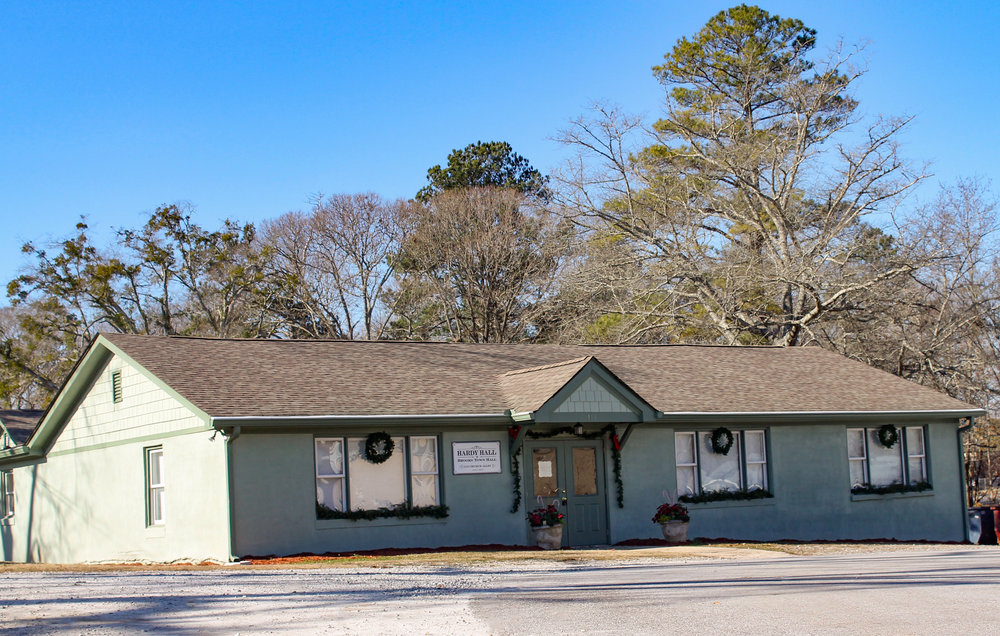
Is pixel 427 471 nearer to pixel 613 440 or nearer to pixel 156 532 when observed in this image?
pixel 613 440

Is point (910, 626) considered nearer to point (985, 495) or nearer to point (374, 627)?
point (374, 627)

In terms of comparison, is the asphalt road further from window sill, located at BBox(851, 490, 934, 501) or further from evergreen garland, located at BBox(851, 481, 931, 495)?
evergreen garland, located at BBox(851, 481, 931, 495)

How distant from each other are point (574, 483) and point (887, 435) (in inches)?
290

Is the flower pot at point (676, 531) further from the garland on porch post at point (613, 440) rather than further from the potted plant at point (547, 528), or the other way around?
the potted plant at point (547, 528)

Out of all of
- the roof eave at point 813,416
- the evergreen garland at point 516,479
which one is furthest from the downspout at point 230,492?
the roof eave at point 813,416

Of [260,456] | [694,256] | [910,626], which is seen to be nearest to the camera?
[910,626]

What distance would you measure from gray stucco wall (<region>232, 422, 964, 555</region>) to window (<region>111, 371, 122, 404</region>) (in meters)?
4.87

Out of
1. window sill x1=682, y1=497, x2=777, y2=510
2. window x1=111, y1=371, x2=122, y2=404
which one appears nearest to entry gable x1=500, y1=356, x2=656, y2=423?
window sill x1=682, y1=497, x2=777, y2=510

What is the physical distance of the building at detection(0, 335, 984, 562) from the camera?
16547 mm

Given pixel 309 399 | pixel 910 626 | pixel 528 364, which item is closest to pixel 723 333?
pixel 528 364

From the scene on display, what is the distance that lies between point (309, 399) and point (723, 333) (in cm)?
2016

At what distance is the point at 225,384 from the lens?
17078 mm

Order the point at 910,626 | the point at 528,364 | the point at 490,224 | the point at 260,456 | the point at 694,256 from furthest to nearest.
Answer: the point at 490,224
the point at 694,256
the point at 528,364
the point at 260,456
the point at 910,626

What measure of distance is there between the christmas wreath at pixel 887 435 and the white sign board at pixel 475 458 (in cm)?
880
